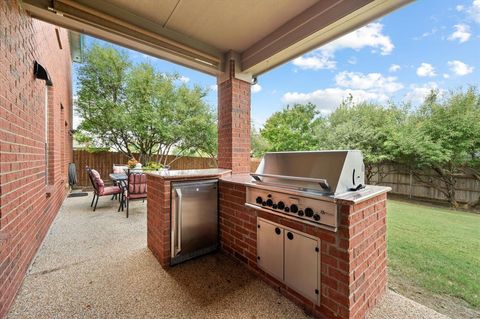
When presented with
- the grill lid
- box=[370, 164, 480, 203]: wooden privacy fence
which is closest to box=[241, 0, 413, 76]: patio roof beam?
the grill lid

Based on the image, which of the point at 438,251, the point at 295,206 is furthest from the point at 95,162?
the point at 438,251

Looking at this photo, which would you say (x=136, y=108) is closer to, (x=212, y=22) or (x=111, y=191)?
(x=111, y=191)

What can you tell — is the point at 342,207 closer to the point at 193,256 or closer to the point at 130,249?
the point at 193,256

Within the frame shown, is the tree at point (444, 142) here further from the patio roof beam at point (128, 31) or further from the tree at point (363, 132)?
the patio roof beam at point (128, 31)

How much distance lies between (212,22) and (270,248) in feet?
8.48

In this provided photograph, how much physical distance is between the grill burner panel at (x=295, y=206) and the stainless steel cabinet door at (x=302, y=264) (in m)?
0.20

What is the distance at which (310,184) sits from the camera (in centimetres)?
153

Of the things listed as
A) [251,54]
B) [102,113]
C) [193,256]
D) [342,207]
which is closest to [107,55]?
[102,113]

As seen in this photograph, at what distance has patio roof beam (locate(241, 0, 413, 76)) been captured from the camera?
174 cm

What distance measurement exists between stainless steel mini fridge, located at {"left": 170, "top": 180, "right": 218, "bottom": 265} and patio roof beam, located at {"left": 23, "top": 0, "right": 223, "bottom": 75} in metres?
1.74

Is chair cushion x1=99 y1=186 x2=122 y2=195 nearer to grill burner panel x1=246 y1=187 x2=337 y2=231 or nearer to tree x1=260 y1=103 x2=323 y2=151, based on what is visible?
tree x1=260 y1=103 x2=323 y2=151

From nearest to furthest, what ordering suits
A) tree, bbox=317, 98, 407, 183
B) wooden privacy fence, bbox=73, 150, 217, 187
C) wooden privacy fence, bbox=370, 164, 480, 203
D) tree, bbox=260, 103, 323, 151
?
tree, bbox=317, 98, 407, 183, tree, bbox=260, 103, 323, 151, wooden privacy fence, bbox=370, 164, 480, 203, wooden privacy fence, bbox=73, 150, 217, 187

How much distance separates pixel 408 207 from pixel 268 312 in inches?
195

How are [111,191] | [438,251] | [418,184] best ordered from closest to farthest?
[438,251]
[111,191]
[418,184]
